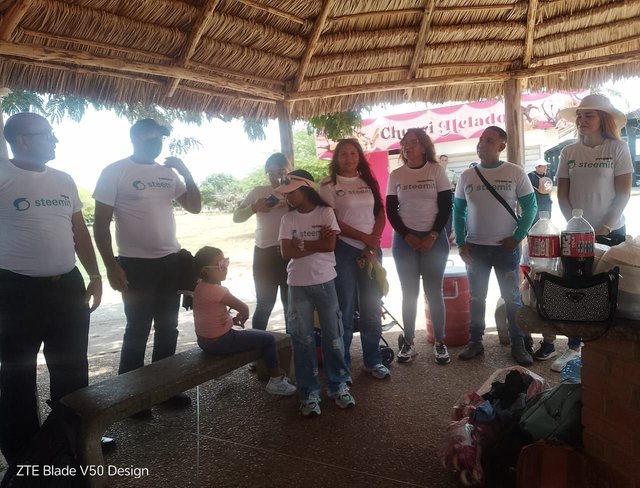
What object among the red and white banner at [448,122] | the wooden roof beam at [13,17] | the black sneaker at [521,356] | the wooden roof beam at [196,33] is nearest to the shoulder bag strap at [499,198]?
the black sneaker at [521,356]

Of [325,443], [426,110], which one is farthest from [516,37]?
[426,110]

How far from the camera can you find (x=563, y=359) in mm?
3867

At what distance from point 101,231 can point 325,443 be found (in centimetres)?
208

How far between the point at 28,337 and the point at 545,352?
3.91 m

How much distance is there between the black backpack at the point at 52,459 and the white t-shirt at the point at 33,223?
2.61ft

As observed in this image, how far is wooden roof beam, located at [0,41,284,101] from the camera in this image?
3.64 metres

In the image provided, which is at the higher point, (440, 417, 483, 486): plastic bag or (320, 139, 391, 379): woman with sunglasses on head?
(320, 139, 391, 379): woman with sunglasses on head

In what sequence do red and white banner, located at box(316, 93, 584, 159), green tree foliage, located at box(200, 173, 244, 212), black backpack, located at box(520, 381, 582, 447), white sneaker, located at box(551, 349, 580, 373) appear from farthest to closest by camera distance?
green tree foliage, located at box(200, 173, 244, 212), red and white banner, located at box(316, 93, 584, 159), white sneaker, located at box(551, 349, 580, 373), black backpack, located at box(520, 381, 582, 447)

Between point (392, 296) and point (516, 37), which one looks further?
point (392, 296)

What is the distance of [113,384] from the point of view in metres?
2.87

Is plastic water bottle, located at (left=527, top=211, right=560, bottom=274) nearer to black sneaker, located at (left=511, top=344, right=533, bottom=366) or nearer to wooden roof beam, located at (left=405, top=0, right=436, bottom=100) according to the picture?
black sneaker, located at (left=511, top=344, right=533, bottom=366)

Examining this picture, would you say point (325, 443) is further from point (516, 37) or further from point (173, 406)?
point (516, 37)

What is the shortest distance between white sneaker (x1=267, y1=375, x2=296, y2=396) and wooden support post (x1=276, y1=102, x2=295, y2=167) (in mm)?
2884

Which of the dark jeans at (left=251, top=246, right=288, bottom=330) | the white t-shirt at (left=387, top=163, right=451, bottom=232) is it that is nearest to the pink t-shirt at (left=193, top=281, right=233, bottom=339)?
the dark jeans at (left=251, top=246, right=288, bottom=330)
